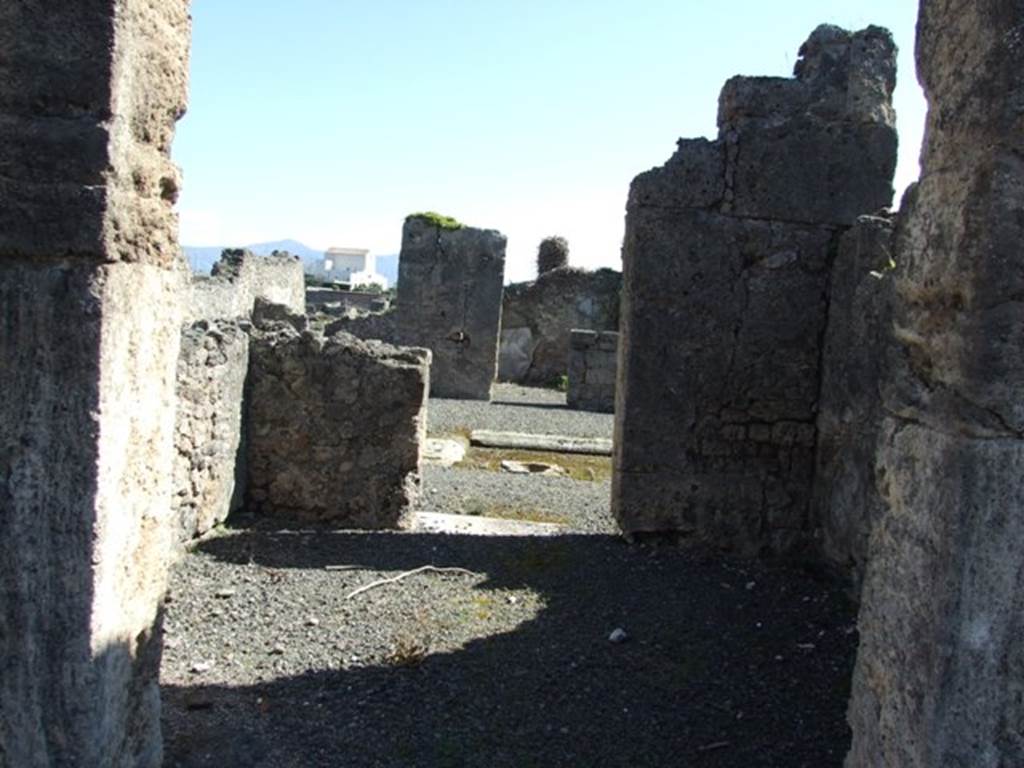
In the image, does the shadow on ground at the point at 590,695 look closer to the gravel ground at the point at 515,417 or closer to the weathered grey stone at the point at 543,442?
the weathered grey stone at the point at 543,442

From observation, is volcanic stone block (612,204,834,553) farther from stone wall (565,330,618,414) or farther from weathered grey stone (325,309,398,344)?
weathered grey stone (325,309,398,344)

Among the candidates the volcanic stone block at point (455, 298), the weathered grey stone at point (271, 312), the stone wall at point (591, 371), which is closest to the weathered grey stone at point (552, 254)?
the volcanic stone block at point (455, 298)

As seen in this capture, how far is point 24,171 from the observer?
2498mm

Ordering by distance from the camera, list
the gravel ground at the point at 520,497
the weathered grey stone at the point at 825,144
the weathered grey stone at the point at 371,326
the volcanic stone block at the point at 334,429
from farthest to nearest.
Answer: the weathered grey stone at the point at 371,326 < the gravel ground at the point at 520,497 < the volcanic stone block at the point at 334,429 < the weathered grey stone at the point at 825,144

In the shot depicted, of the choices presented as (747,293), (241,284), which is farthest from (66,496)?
(241,284)

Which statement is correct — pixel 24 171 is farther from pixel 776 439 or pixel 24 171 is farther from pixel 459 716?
pixel 776 439

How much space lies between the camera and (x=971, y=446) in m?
2.21

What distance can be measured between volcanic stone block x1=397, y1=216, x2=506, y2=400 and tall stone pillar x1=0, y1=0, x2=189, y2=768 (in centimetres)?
1403

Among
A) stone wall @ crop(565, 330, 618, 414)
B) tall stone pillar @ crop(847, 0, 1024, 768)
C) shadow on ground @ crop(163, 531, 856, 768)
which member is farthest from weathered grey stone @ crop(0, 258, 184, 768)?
stone wall @ crop(565, 330, 618, 414)

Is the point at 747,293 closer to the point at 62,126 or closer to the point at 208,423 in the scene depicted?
the point at 208,423

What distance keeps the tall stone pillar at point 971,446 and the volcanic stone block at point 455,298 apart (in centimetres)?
1439

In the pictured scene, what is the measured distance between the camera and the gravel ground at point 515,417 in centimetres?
1309

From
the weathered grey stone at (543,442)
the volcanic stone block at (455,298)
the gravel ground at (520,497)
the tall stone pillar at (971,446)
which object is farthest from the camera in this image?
the volcanic stone block at (455,298)

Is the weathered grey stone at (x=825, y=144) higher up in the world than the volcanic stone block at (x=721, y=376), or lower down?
→ higher up
